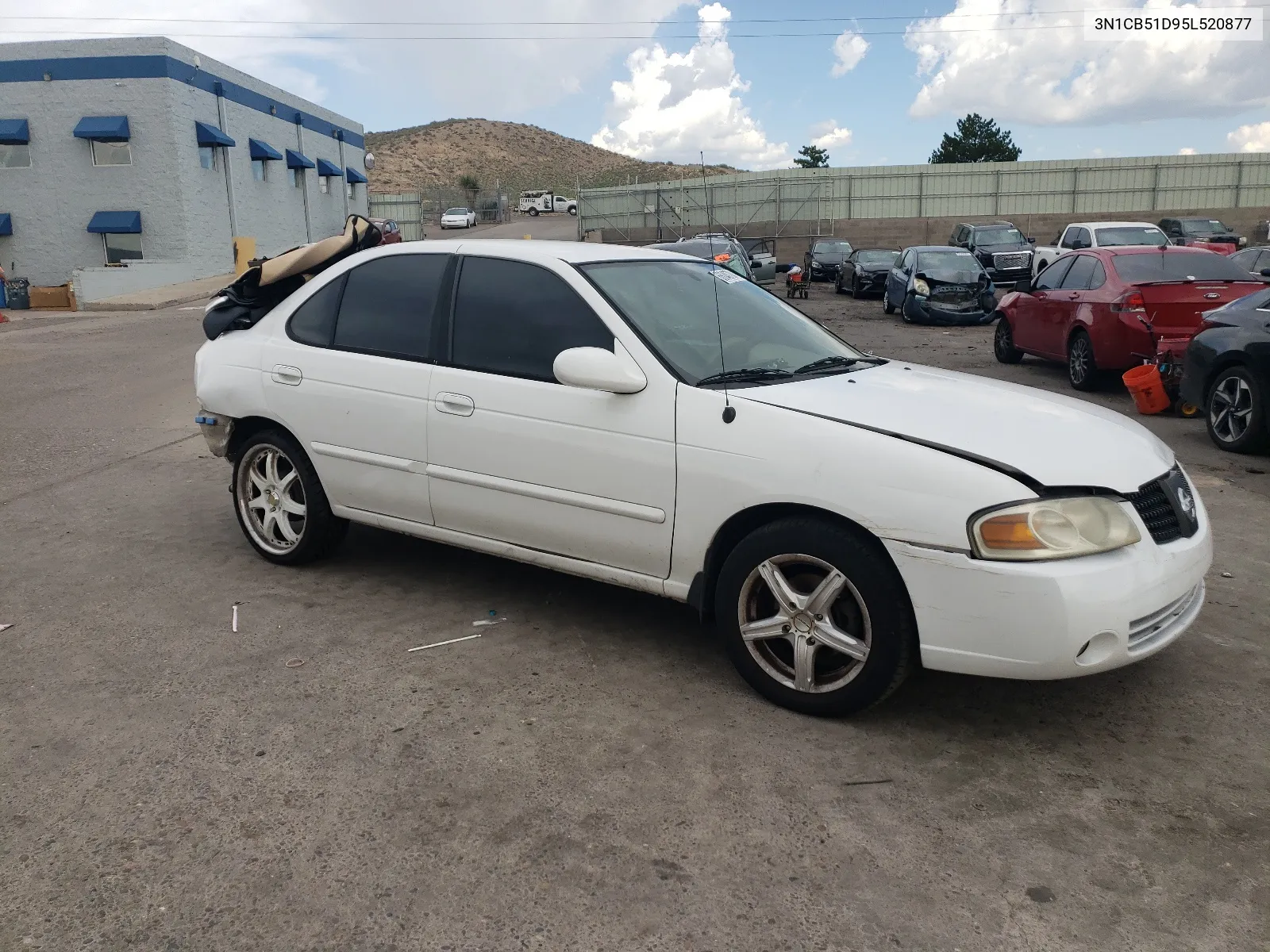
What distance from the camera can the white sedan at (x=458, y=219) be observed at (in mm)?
58469

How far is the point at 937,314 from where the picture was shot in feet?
62.2

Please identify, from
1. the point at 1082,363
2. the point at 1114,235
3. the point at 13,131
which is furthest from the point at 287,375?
the point at 13,131

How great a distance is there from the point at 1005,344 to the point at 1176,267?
3.13 meters

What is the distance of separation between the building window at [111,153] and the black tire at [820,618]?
3323 centimetres

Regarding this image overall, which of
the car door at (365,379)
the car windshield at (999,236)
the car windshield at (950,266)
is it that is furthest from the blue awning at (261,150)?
the car door at (365,379)

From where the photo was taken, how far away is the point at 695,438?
151 inches

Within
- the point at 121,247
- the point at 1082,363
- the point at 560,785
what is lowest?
the point at 560,785

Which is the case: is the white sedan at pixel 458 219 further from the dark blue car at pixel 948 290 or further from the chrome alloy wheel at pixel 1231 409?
the chrome alloy wheel at pixel 1231 409

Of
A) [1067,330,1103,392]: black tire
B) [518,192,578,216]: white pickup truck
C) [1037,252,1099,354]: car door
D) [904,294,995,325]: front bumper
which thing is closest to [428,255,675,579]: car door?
[1067,330,1103,392]: black tire

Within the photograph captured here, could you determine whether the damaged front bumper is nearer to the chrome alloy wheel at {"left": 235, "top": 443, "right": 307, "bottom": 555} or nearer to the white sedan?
the chrome alloy wheel at {"left": 235, "top": 443, "right": 307, "bottom": 555}

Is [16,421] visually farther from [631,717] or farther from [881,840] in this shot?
[881,840]

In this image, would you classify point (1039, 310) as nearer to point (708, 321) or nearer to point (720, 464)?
point (708, 321)

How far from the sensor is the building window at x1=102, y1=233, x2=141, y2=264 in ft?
106

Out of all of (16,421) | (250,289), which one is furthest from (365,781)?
(16,421)
